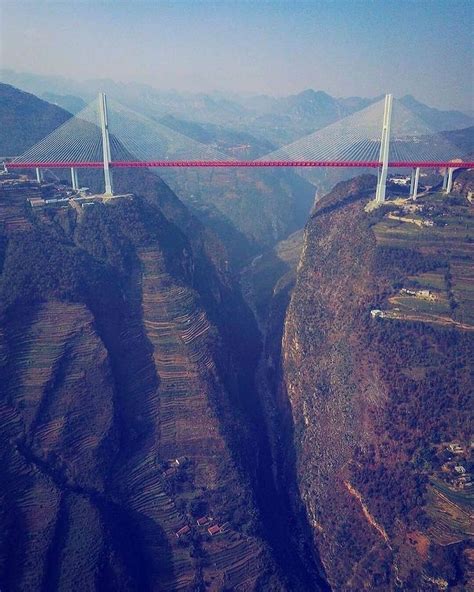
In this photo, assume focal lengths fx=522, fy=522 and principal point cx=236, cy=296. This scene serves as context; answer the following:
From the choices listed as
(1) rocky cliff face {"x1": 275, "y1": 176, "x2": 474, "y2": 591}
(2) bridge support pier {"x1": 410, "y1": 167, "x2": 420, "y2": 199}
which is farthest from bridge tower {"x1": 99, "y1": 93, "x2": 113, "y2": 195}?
(2) bridge support pier {"x1": 410, "y1": 167, "x2": 420, "y2": 199}

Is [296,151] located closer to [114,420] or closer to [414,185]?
[414,185]

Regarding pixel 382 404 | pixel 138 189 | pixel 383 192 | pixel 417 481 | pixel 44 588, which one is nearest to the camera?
pixel 44 588

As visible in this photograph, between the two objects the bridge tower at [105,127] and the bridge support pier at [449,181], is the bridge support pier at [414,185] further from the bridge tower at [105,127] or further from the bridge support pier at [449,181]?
the bridge tower at [105,127]

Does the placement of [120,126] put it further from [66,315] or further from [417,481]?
[417,481]

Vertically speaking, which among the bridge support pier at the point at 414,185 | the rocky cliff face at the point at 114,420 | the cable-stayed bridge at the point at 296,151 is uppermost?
the cable-stayed bridge at the point at 296,151

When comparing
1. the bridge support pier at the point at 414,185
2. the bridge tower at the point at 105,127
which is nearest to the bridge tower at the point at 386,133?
the bridge support pier at the point at 414,185

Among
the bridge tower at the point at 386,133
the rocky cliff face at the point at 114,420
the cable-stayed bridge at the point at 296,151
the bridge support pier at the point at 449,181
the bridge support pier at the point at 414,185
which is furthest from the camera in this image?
the bridge support pier at the point at 449,181

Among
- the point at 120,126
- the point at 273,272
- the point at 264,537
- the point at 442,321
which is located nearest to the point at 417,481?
the point at 264,537
